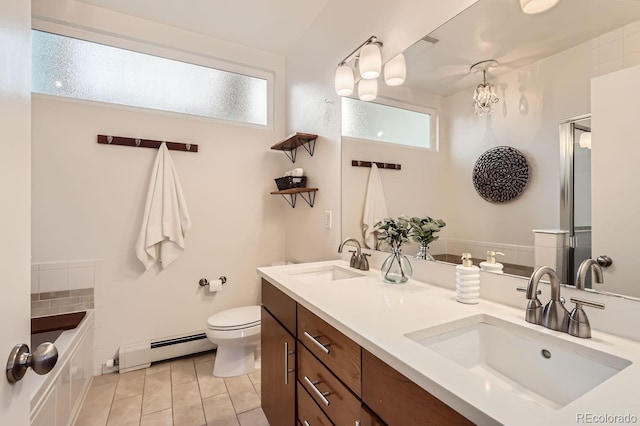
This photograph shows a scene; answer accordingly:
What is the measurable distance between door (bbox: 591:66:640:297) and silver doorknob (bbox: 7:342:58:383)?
4.70 ft

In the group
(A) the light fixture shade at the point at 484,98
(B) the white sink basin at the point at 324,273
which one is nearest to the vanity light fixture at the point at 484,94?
(A) the light fixture shade at the point at 484,98

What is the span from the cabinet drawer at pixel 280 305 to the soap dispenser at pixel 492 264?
814 millimetres

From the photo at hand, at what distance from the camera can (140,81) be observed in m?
2.42

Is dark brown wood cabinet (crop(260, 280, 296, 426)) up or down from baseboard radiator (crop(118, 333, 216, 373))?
up

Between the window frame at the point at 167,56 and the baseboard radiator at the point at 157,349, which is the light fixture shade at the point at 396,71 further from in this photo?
the baseboard radiator at the point at 157,349

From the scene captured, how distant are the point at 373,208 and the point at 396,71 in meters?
0.80

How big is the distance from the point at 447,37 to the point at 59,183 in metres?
2.63

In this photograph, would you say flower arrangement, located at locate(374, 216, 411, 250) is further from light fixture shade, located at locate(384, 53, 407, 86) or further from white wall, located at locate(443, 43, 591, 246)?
light fixture shade, located at locate(384, 53, 407, 86)

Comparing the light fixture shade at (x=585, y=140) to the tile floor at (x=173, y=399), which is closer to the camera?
Result: the light fixture shade at (x=585, y=140)

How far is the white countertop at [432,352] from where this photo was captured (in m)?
0.53

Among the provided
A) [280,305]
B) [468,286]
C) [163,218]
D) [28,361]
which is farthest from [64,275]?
[468,286]

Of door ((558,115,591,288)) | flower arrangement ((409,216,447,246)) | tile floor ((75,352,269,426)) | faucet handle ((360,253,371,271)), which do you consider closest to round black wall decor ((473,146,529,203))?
door ((558,115,591,288))

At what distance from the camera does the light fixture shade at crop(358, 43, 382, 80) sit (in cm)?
171

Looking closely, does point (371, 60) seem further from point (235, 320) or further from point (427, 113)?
point (235, 320)
